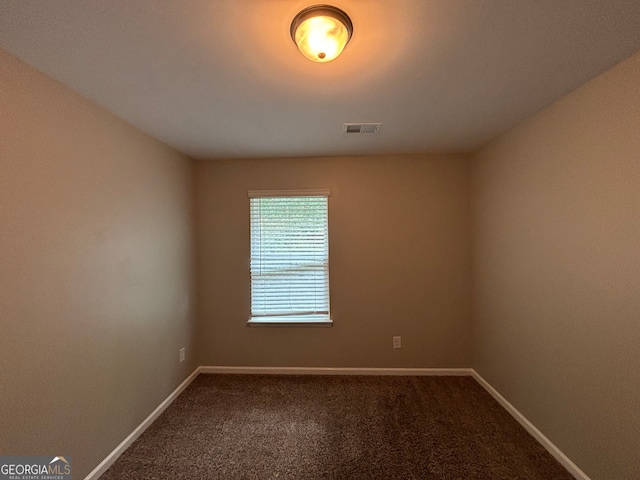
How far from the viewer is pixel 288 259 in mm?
3131

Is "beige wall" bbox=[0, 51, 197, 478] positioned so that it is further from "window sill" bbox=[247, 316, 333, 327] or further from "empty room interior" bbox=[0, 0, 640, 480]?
"window sill" bbox=[247, 316, 333, 327]

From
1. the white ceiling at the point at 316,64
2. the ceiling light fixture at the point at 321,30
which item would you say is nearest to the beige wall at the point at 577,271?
the white ceiling at the point at 316,64

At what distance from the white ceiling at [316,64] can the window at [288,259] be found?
1063mm

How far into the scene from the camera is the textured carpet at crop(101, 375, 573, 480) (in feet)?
5.95

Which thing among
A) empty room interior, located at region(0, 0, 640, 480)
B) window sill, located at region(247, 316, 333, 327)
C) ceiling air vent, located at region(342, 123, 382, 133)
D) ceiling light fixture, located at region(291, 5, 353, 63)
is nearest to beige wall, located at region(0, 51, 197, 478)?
empty room interior, located at region(0, 0, 640, 480)

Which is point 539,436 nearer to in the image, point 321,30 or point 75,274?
point 321,30

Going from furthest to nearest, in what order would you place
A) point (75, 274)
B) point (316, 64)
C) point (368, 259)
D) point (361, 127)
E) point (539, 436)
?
point (368, 259), point (361, 127), point (539, 436), point (75, 274), point (316, 64)

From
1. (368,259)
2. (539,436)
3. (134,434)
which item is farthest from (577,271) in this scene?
(134,434)

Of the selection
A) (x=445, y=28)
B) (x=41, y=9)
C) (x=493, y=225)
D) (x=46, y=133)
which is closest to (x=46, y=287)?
(x=46, y=133)

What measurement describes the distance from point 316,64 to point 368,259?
2.08 metres

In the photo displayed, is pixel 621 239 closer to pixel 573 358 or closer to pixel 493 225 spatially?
pixel 573 358

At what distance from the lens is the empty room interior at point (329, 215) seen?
128cm

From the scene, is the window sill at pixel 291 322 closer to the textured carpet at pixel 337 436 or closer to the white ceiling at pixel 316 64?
the textured carpet at pixel 337 436

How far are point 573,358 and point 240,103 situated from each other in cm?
269
